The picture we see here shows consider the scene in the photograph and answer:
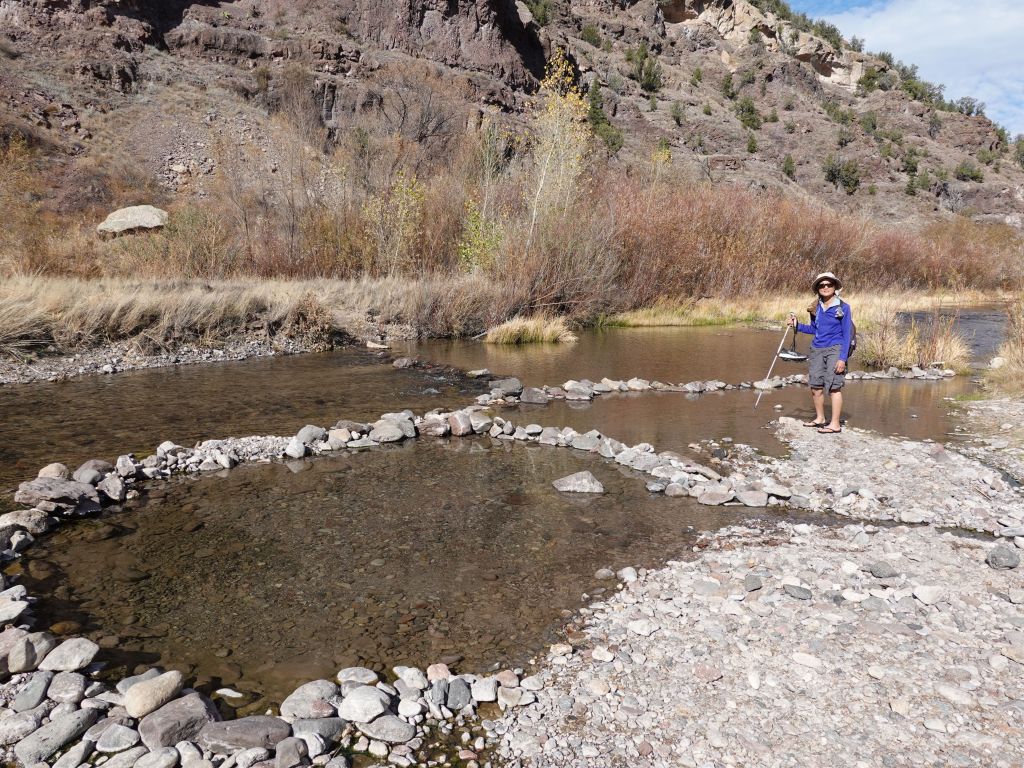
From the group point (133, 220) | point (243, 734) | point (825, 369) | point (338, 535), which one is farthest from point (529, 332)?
point (133, 220)

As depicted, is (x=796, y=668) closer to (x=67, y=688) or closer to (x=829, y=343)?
(x=67, y=688)

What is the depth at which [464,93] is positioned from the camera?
153 feet

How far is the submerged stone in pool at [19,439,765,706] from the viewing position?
367 centimetres

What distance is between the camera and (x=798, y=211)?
2642cm

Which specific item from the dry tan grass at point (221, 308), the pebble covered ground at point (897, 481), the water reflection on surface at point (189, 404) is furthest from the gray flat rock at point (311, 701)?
the dry tan grass at point (221, 308)

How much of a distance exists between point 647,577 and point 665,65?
8430 centimetres

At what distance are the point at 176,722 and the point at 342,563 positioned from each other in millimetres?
1940

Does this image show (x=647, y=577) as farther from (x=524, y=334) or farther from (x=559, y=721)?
(x=524, y=334)

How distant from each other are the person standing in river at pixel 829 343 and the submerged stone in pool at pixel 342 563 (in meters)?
3.50

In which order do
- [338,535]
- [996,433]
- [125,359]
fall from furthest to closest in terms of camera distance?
[125,359]
[996,433]
[338,535]

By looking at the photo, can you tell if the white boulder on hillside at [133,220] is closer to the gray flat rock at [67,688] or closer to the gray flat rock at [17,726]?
the gray flat rock at [67,688]

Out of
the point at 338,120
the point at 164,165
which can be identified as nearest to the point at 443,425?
the point at 164,165

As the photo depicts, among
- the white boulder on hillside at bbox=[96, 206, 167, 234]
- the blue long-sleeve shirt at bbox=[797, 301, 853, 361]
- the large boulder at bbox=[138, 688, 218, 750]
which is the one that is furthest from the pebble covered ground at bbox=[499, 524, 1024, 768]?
the white boulder on hillside at bbox=[96, 206, 167, 234]

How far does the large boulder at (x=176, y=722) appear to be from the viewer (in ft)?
9.01
